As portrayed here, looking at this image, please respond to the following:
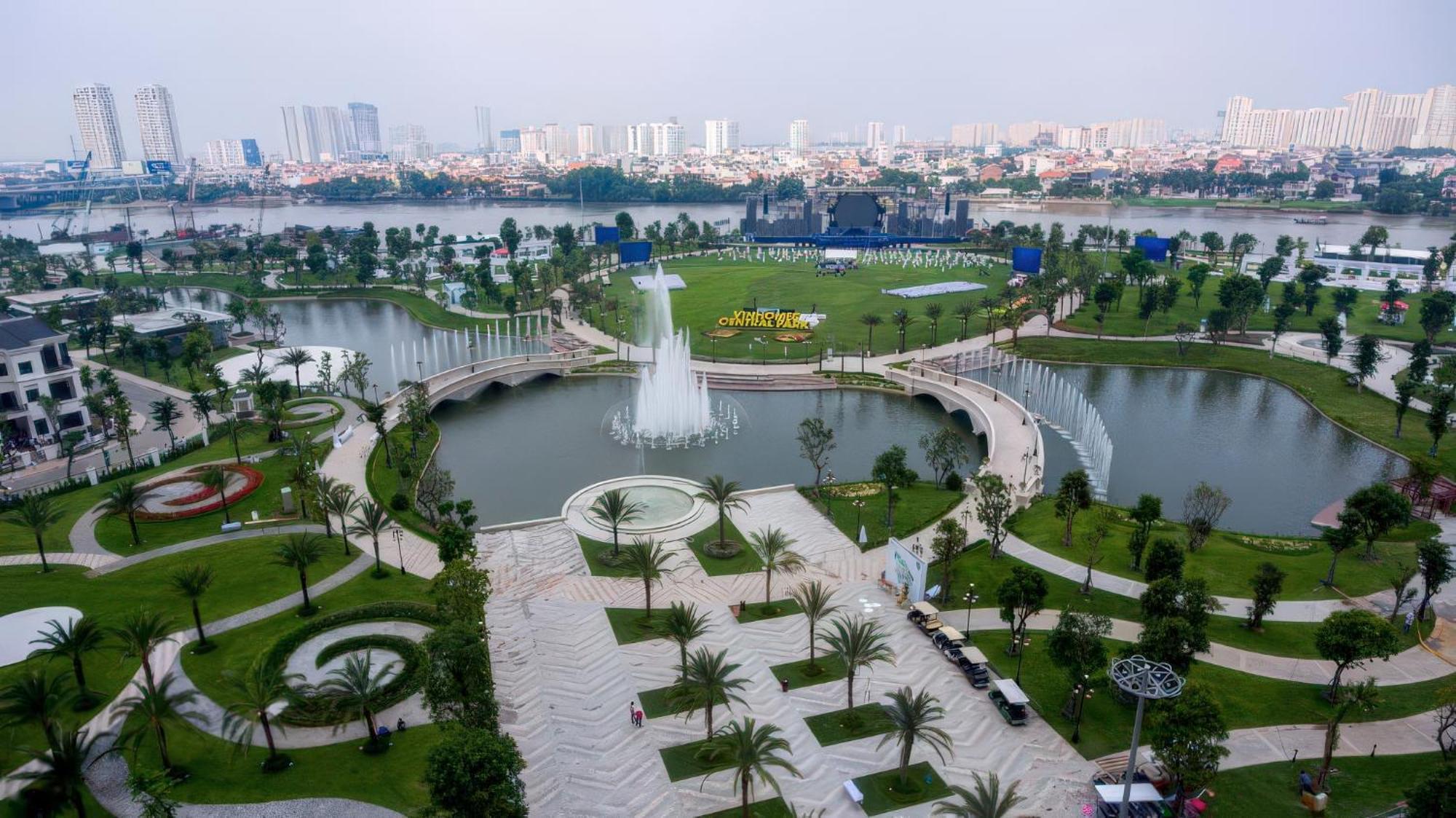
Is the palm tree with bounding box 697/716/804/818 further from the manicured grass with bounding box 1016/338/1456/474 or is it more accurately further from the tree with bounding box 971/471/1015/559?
the manicured grass with bounding box 1016/338/1456/474

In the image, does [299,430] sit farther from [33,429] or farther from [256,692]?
[256,692]

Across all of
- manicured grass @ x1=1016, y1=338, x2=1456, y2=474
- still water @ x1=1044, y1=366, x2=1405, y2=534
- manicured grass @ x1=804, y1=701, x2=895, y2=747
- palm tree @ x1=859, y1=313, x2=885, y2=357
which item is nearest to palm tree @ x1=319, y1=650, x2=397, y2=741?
manicured grass @ x1=804, y1=701, x2=895, y2=747

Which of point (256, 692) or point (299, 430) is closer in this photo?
point (256, 692)

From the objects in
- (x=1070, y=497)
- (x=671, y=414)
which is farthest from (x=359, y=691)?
(x=671, y=414)

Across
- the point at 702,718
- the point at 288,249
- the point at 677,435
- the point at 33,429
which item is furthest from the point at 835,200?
the point at 702,718

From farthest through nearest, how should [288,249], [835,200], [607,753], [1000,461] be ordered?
1. [835,200]
2. [288,249]
3. [1000,461]
4. [607,753]

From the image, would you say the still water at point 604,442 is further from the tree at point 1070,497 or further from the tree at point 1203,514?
the tree at point 1203,514
